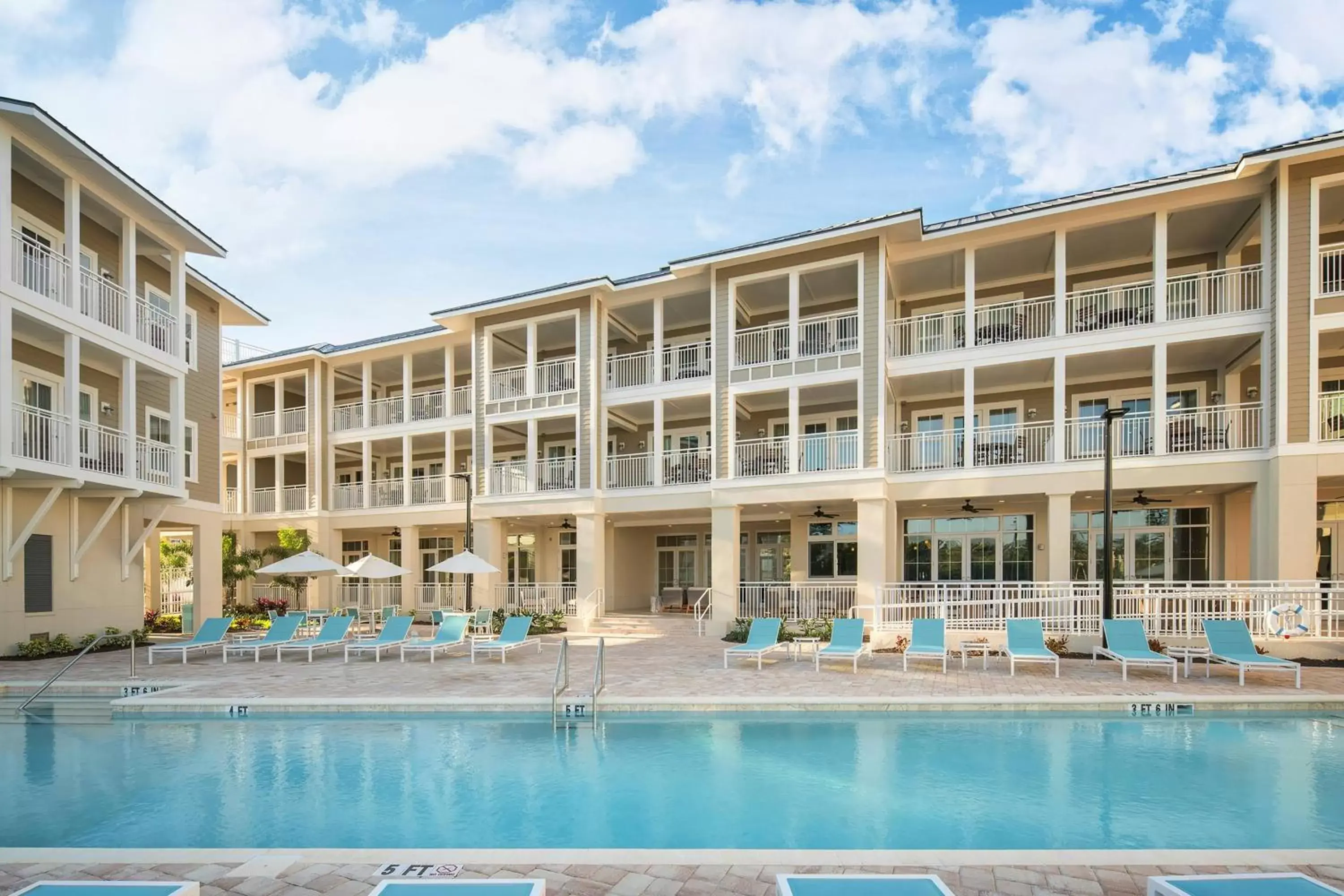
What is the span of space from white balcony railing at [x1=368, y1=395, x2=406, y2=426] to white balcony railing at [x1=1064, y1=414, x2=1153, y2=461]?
2048 cm

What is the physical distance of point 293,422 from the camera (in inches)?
1048

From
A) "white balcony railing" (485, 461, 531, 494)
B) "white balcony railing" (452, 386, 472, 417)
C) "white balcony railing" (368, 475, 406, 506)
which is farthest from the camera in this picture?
"white balcony railing" (368, 475, 406, 506)

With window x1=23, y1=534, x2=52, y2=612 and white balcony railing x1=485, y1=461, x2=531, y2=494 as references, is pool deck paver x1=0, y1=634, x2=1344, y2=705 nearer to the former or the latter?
window x1=23, y1=534, x2=52, y2=612

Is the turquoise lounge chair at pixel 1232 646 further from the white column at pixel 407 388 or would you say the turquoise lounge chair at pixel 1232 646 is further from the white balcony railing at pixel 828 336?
the white column at pixel 407 388

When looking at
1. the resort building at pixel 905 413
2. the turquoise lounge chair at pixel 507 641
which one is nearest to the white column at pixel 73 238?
the resort building at pixel 905 413

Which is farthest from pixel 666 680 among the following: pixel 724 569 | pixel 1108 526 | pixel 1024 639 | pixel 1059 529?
pixel 1059 529

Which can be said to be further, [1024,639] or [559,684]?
[1024,639]

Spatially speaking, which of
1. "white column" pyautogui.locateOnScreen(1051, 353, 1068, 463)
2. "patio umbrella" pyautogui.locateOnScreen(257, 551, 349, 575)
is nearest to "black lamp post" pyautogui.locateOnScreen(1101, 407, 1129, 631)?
"white column" pyautogui.locateOnScreen(1051, 353, 1068, 463)

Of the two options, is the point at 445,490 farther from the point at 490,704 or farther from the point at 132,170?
the point at 490,704

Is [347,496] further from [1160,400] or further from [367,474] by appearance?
[1160,400]

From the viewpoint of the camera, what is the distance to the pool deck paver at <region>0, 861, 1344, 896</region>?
4.49 meters

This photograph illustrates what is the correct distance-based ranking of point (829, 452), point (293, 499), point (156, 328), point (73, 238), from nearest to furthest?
point (73, 238) → point (156, 328) → point (829, 452) → point (293, 499)

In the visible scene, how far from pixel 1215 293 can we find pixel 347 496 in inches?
1028

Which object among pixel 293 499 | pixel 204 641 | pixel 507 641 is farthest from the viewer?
pixel 293 499
